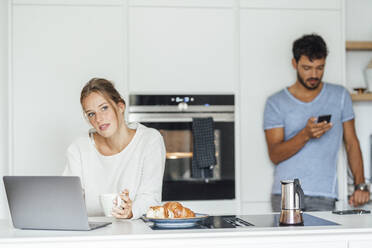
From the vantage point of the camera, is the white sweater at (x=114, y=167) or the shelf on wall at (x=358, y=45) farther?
the shelf on wall at (x=358, y=45)

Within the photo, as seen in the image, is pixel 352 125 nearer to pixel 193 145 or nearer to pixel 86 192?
pixel 193 145

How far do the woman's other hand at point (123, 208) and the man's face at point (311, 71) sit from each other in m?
1.77

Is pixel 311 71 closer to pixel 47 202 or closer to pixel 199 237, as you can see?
pixel 199 237

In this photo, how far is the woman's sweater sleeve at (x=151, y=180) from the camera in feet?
6.64

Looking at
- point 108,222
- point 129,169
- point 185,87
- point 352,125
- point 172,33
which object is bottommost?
point 108,222

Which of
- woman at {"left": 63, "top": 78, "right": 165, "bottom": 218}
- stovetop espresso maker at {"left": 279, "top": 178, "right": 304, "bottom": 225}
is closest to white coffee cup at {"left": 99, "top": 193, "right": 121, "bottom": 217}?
woman at {"left": 63, "top": 78, "right": 165, "bottom": 218}

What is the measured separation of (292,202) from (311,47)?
1.67 meters

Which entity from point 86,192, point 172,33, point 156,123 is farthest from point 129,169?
point 172,33

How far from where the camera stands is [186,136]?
3291 mm

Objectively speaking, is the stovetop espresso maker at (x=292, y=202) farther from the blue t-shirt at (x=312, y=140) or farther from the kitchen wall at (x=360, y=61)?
the kitchen wall at (x=360, y=61)

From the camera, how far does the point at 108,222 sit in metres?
1.84

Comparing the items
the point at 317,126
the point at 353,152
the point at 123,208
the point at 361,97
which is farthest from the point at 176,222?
the point at 361,97

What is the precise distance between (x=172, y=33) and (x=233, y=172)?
998 millimetres

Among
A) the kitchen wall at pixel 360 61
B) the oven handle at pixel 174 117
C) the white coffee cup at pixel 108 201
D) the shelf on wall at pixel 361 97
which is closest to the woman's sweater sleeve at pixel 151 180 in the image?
the white coffee cup at pixel 108 201
